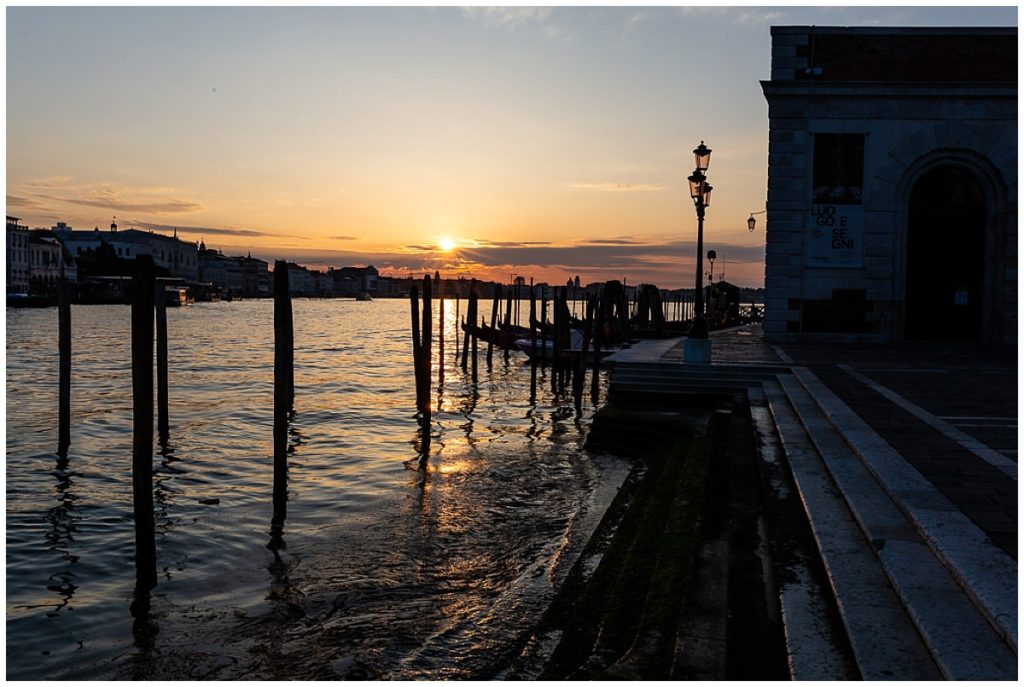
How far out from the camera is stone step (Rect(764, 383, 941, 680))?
3.42 metres

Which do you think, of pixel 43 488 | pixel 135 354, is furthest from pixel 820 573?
pixel 43 488

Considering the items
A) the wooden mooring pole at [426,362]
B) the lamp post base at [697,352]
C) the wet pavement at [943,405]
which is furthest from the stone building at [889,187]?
the wooden mooring pole at [426,362]

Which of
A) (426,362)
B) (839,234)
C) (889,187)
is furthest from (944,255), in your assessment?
(426,362)

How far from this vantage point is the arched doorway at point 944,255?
21.9 meters

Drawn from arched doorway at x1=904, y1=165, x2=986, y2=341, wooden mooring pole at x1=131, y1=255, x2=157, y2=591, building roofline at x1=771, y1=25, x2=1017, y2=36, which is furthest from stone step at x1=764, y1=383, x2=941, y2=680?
building roofline at x1=771, y1=25, x2=1017, y2=36

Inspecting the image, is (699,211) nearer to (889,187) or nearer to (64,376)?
(889,187)

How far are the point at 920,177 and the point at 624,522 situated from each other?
59.7 ft

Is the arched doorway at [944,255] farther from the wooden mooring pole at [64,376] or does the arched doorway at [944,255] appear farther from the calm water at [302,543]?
the wooden mooring pole at [64,376]

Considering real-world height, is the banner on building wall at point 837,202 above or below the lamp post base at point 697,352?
above

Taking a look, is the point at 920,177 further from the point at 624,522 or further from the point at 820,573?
the point at 820,573

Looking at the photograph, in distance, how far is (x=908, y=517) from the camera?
507cm

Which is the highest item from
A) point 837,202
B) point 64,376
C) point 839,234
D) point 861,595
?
point 837,202

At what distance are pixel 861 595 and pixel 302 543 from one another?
267 inches

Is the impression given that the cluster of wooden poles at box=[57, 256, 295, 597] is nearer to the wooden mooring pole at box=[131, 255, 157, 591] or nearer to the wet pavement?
the wooden mooring pole at box=[131, 255, 157, 591]
